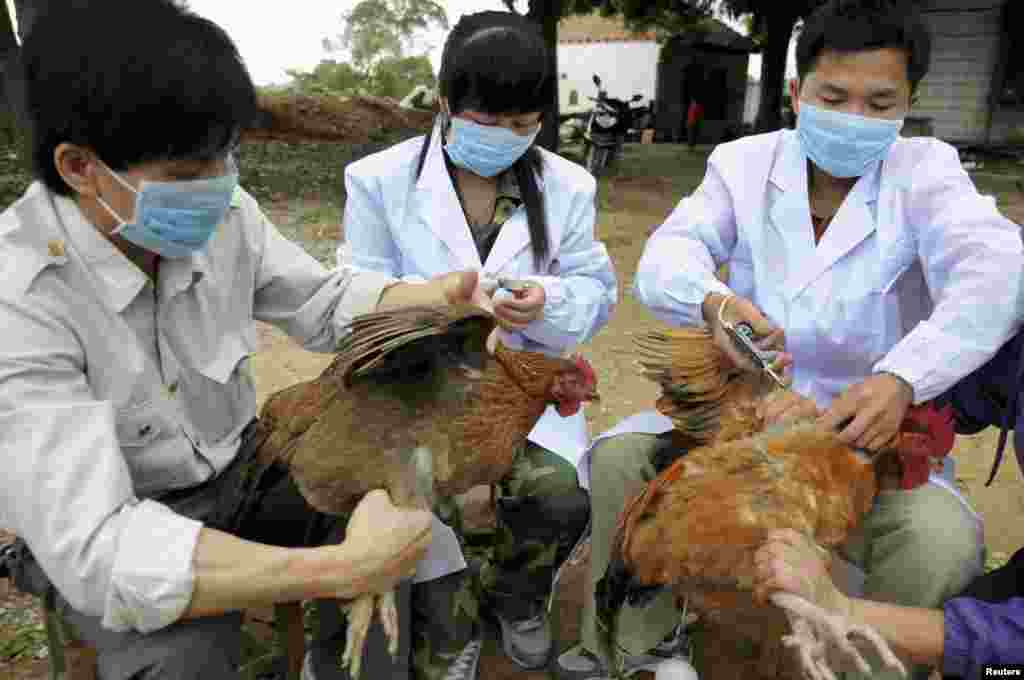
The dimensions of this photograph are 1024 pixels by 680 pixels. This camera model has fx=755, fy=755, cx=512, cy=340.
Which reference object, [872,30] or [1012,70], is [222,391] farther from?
[1012,70]

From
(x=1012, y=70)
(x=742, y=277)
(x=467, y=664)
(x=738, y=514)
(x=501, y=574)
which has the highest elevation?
(x=1012, y=70)

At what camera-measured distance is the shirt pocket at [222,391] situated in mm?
2020

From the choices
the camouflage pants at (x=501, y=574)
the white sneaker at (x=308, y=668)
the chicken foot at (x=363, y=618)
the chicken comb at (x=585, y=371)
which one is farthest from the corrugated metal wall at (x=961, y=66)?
the chicken foot at (x=363, y=618)

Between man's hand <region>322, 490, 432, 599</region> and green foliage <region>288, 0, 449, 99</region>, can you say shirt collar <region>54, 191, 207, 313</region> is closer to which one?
man's hand <region>322, 490, 432, 599</region>

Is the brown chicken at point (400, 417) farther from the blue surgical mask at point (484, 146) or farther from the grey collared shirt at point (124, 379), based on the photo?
the blue surgical mask at point (484, 146)

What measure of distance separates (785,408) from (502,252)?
3.85 ft

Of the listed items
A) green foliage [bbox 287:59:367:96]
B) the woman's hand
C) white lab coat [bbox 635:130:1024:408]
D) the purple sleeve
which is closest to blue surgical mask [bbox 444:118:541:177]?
the woman's hand

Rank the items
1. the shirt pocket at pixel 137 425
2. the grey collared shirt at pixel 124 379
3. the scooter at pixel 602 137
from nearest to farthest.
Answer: the grey collared shirt at pixel 124 379 → the shirt pocket at pixel 137 425 → the scooter at pixel 602 137

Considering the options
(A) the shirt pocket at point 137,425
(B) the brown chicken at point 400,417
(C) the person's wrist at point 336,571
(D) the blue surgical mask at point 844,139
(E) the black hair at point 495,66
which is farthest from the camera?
(E) the black hair at point 495,66

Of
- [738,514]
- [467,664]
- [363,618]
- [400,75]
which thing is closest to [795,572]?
[738,514]

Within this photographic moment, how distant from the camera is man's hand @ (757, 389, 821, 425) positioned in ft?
7.44

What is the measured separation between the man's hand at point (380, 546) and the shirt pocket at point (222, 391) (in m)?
0.55

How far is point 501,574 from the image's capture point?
2.72 meters

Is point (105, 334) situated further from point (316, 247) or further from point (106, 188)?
point (316, 247)
